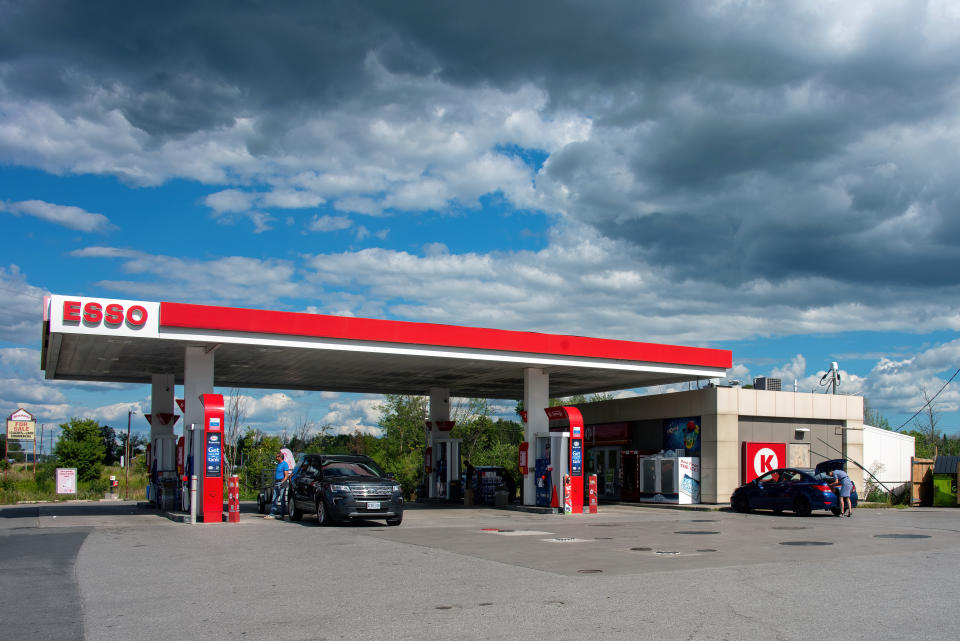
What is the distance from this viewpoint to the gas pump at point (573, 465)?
79.1 ft

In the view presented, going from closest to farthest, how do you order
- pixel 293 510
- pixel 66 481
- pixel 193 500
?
pixel 193 500, pixel 293 510, pixel 66 481

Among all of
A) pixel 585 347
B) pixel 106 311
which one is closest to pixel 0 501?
pixel 106 311

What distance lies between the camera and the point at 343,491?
735 inches

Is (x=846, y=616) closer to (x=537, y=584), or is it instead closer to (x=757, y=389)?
(x=537, y=584)

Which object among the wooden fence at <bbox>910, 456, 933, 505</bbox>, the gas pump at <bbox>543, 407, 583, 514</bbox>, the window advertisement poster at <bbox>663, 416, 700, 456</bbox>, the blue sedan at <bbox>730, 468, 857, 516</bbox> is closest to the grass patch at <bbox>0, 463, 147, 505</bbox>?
the gas pump at <bbox>543, 407, 583, 514</bbox>

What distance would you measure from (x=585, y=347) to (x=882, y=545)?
39.1 ft

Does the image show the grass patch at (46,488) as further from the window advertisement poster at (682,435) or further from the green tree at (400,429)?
the window advertisement poster at (682,435)

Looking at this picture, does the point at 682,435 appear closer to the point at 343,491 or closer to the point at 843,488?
the point at 843,488

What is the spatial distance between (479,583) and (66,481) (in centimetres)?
3330

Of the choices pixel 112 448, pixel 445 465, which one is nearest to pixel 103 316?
pixel 445 465

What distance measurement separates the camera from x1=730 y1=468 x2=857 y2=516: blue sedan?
23.1 metres

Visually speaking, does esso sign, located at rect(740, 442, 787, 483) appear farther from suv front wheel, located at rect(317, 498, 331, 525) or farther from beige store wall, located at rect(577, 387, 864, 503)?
suv front wheel, located at rect(317, 498, 331, 525)

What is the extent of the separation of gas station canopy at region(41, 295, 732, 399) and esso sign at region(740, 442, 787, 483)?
327cm

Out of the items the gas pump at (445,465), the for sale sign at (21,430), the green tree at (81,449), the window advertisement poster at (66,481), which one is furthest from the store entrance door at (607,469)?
the for sale sign at (21,430)
